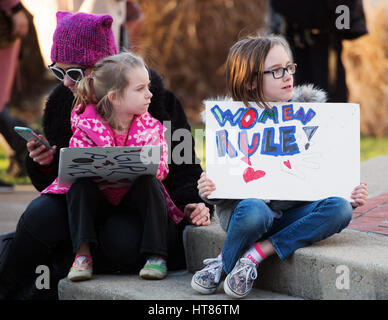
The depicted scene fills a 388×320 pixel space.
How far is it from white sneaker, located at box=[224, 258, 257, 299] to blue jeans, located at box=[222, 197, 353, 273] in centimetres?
4

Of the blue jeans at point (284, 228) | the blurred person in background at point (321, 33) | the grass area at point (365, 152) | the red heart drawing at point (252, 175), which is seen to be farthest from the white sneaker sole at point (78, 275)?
the grass area at point (365, 152)

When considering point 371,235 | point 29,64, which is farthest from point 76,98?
point 29,64

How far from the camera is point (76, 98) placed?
3191 mm

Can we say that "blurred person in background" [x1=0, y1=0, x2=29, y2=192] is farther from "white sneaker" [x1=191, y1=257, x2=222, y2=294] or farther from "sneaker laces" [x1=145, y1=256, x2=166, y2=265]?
"white sneaker" [x1=191, y1=257, x2=222, y2=294]

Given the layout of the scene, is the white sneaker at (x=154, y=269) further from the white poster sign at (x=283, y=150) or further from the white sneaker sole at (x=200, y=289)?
the white poster sign at (x=283, y=150)

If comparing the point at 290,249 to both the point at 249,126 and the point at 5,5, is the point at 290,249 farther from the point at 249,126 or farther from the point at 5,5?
the point at 5,5

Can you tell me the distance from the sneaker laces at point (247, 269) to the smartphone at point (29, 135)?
97 cm

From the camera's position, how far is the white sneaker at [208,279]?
2.79 m

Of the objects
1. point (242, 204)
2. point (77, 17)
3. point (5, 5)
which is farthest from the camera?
point (5, 5)

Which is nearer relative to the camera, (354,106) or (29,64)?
(354,106)

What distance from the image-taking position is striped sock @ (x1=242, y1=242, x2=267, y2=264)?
8.96 feet

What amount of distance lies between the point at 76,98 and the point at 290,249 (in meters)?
1.19

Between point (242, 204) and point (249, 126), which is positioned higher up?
point (249, 126)
